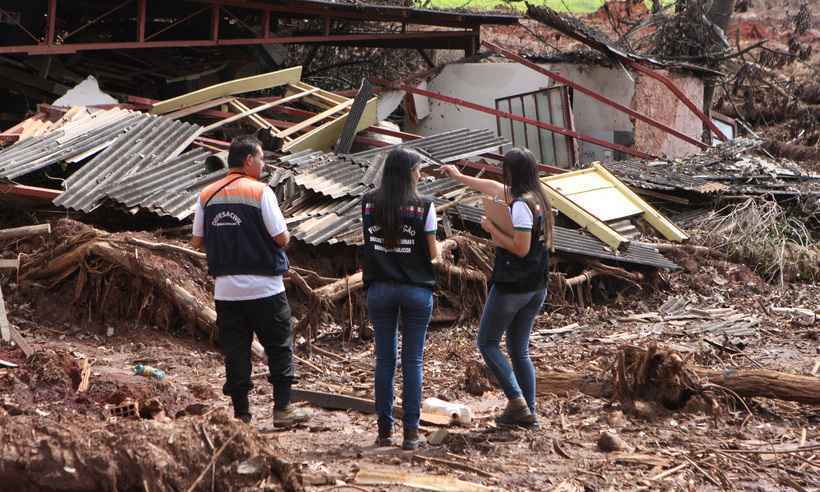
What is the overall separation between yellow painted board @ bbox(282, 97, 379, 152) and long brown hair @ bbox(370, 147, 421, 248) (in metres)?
7.27

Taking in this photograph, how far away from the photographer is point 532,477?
564 cm

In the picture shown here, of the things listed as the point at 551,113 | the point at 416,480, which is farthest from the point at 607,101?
the point at 416,480

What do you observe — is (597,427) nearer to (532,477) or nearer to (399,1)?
(532,477)

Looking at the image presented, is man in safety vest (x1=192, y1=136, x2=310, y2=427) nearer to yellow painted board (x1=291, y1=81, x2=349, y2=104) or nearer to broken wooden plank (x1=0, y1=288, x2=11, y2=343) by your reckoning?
broken wooden plank (x1=0, y1=288, x2=11, y2=343)

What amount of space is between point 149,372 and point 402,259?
2963 millimetres

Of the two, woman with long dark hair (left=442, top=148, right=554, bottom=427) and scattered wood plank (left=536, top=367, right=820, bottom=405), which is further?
scattered wood plank (left=536, top=367, right=820, bottom=405)

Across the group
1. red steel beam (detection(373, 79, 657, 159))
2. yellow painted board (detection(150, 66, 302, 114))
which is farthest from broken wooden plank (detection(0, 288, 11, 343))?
red steel beam (detection(373, 79, 657, 159))

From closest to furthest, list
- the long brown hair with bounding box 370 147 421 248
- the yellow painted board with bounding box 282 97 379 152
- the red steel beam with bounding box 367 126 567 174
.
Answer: the long brown hair with bounding box 370 147 421 248 < the yellow painted board with bounding box 282 97 379 152 < the red steel beam with bounding box 367 126 567 174

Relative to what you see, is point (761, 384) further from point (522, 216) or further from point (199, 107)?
point (199, 107)

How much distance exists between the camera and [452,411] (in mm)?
6723

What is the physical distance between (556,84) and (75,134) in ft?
32.1

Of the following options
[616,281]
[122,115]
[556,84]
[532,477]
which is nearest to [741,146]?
[556,84]

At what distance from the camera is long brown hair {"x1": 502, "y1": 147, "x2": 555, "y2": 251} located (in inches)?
242

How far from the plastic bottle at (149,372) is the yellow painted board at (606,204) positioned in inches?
246
